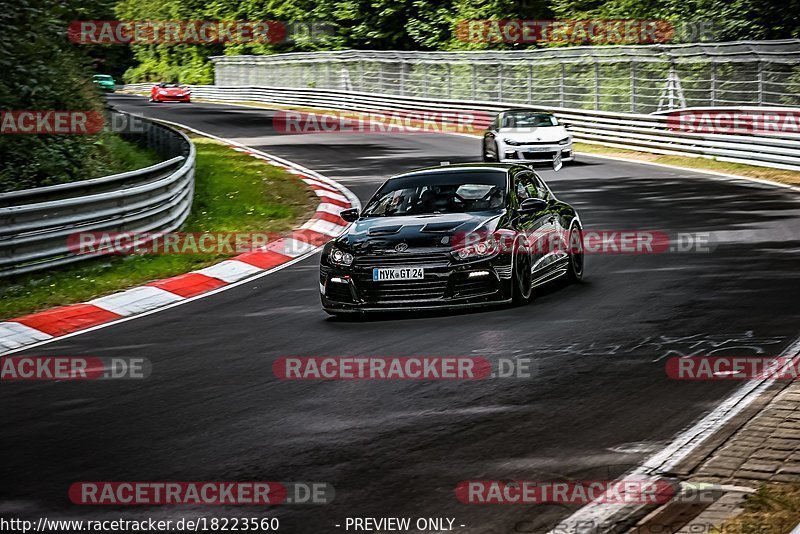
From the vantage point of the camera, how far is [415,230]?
11.4 metres

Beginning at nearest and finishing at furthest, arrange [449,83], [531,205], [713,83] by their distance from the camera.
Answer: [531,205] < [713,83] < [449,83]

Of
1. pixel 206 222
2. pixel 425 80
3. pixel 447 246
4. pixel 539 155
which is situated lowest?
pixel 206 222

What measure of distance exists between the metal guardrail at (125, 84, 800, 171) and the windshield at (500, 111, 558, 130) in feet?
11.3

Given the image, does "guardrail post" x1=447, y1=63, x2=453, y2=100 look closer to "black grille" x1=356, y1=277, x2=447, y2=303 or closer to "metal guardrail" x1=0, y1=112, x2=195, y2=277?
"metal guardrail" x1=0, y1=112, x2=195, y2=277

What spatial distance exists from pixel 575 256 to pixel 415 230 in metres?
2.37

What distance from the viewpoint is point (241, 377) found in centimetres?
921

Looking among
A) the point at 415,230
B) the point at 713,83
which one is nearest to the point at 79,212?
the point at 415,230

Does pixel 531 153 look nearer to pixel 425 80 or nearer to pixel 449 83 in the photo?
pixel 449 83

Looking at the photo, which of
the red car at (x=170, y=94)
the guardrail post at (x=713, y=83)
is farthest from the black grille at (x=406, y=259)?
A: the red car at (x=170, y=94)

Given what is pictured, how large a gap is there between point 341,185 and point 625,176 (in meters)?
5.99

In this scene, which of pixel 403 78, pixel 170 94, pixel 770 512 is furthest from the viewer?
pixel 170 94

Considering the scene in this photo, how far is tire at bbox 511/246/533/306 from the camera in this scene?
1134 cm

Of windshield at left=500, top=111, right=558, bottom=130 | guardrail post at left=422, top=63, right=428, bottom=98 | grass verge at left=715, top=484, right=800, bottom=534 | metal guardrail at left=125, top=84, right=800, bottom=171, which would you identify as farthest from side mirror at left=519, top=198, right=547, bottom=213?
guardrail post at left=422, top=63, right=428, bottom=98

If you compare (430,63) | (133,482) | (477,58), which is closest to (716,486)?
(133,482)
